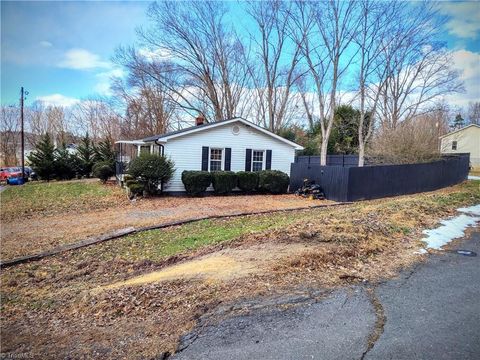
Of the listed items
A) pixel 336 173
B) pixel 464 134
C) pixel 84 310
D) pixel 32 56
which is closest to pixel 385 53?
pixel 336 173

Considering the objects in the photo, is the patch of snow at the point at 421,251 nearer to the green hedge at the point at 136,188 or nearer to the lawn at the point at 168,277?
the lawn at the point at 168,277

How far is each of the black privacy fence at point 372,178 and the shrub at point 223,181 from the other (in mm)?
3259

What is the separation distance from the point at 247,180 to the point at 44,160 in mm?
17468

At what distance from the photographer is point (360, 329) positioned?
277cm

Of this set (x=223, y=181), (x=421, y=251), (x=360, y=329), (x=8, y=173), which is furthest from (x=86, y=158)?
(x=360, y=329)

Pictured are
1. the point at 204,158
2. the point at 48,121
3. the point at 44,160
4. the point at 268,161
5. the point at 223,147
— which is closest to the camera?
the point at 204,158

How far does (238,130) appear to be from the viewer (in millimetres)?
15258

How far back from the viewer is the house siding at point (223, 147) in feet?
46.4

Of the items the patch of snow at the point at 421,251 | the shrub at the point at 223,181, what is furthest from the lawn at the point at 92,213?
the patch of snow at the point at 421,251

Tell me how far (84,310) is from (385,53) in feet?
65.6

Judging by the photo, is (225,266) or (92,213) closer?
(225,266)

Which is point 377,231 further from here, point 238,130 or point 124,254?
point 238,130

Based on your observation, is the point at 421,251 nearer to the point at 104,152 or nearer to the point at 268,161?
the point at 268,161

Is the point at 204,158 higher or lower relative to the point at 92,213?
higher
